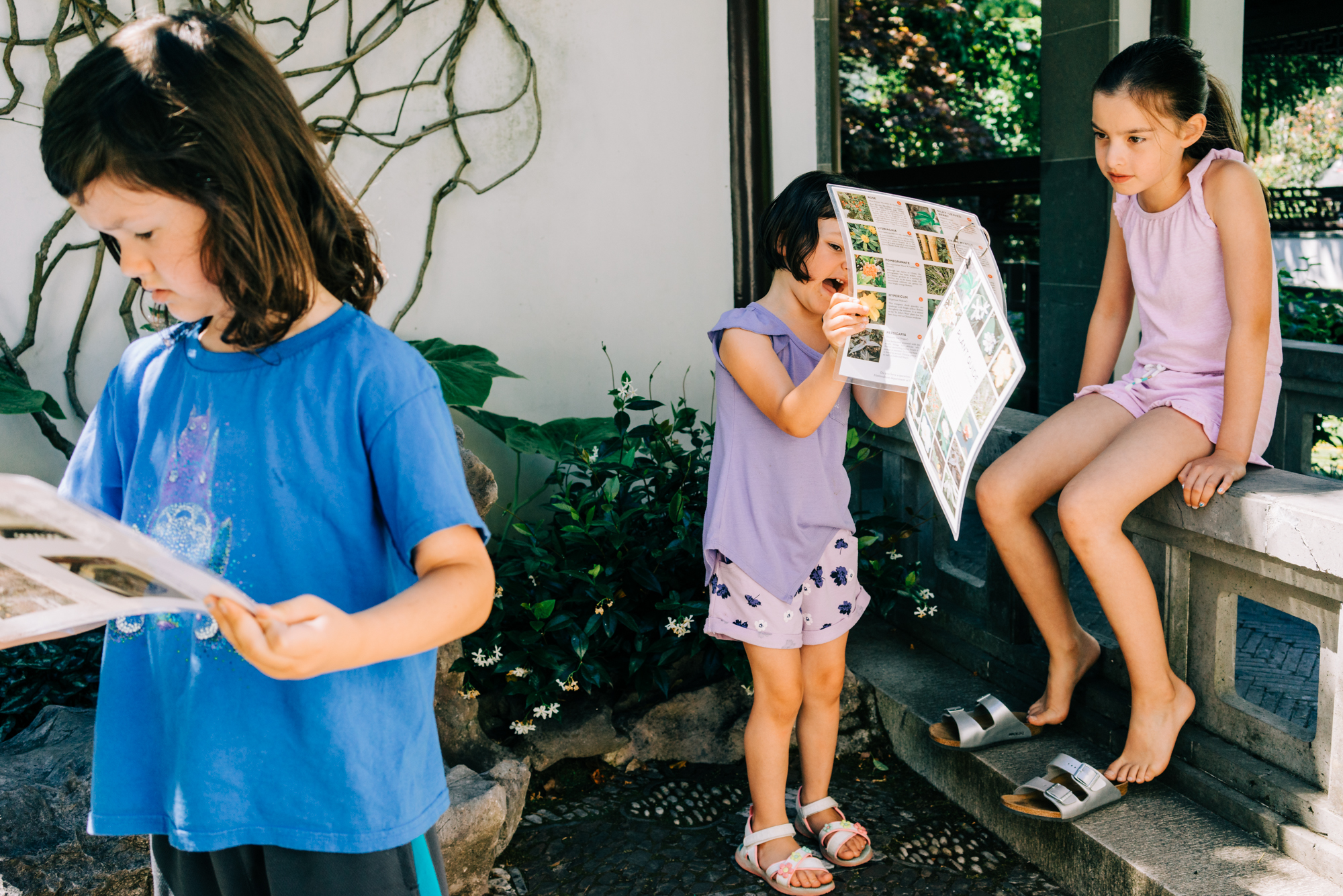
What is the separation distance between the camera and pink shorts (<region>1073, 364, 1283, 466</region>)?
2.38 meters

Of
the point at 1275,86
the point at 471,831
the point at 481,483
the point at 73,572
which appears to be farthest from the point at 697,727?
the point at 1275,86

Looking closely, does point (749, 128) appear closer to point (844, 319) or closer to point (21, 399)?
point (844, 319)

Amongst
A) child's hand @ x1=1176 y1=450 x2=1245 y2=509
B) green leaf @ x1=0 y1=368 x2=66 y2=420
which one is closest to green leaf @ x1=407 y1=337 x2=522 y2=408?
green leaf @ x1=0 y1=368 x2=66 y2=420

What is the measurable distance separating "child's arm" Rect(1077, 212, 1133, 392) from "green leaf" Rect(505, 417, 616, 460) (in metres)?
1.49

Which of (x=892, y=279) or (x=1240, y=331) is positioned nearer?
(x=892, y=279)

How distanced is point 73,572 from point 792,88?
3.36 meters

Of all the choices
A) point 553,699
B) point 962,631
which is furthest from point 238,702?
point 962,631

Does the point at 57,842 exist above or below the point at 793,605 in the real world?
below

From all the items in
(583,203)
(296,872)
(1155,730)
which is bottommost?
(1155,730)

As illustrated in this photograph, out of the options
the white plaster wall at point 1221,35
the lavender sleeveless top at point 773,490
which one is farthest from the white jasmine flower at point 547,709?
the white plaster wall at point 1221,35

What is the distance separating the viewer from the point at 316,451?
1.20 meters

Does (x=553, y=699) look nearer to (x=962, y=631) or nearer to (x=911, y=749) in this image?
(x=911, y=749)

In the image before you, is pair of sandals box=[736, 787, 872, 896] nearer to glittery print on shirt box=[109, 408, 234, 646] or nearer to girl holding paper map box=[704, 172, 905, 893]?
girl holding paper map box=[704, 172, 905, 893]

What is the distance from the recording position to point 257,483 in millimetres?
1209
